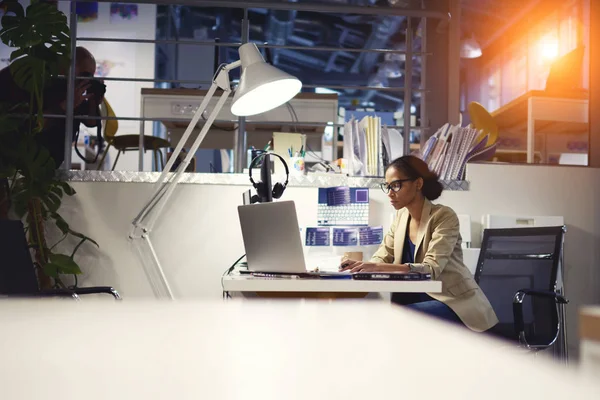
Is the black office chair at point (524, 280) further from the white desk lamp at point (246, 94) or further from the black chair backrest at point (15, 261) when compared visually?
the black chair backrest at point (15, 261)

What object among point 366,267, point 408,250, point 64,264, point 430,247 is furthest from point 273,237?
point 64,264

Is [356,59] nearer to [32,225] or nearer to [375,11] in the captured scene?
[375,11]

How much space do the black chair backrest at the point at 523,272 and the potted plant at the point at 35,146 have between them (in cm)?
171

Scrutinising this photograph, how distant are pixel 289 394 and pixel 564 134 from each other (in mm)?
6778

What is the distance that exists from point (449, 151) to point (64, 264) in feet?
5.91

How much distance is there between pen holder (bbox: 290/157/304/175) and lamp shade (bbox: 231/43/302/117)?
63 cm

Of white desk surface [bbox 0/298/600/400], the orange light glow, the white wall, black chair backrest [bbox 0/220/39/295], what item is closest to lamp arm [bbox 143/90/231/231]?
the white wall

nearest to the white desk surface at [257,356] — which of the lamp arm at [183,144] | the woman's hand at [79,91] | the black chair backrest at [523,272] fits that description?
the lamp arm at [183,144]

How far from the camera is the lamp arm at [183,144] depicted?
2525 millimetres

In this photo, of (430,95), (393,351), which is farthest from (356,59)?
(393,351)

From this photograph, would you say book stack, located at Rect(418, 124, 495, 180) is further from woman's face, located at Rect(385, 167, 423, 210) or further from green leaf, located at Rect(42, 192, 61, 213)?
green leaf, located at Rect(42, 192, 61, 213)

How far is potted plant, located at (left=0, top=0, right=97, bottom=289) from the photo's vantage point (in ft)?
9.13

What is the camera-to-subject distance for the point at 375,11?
10.5ft

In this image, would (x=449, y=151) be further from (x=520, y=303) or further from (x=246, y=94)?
(x=246, y=94)
